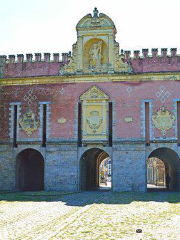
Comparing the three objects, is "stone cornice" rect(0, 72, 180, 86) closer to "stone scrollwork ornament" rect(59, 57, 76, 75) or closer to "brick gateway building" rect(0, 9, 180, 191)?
"brick gateway building" rect(0, 9, 180, 191)

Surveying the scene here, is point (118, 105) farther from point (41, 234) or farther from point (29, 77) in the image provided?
point (41, 234)

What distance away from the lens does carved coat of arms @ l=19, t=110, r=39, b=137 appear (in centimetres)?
3306

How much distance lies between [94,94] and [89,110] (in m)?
1.41

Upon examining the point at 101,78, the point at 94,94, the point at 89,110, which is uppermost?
the point at 101,78

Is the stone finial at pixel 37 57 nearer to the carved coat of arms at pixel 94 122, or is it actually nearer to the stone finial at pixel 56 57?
the stone finial at pixel 56 57

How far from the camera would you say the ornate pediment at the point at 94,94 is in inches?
1276

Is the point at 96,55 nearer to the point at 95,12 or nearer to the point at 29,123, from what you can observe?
the point at 95,12

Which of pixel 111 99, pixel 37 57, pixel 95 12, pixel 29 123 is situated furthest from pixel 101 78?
pixel 29 123

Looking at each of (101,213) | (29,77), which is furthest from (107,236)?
(29,77)

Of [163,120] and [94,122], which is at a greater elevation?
[163,120]

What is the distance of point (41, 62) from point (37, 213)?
760 inches

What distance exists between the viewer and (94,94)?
32.6 metres

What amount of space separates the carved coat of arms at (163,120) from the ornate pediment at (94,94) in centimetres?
438

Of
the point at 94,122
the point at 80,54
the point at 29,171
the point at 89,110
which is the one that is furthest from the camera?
the point at 29,171
